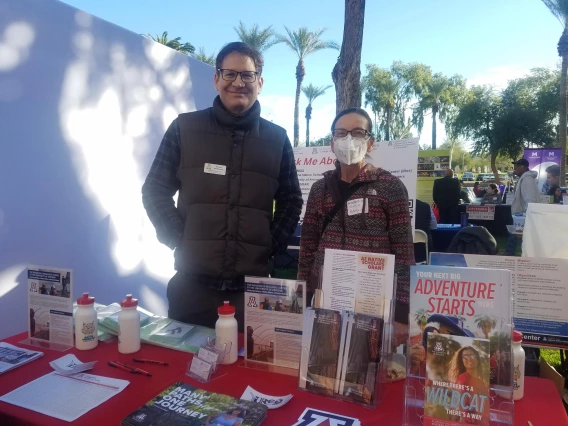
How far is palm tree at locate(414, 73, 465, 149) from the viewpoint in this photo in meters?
30.2

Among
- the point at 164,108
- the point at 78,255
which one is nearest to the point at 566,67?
the point at 164,108

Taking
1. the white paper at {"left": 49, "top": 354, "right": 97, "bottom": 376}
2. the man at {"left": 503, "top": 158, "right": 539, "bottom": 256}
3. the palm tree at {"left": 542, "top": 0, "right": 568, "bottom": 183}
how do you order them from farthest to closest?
1. the palm tree at {"left": 542, "top": 0, "right": 568, "bottom": 183}
2. the man at {"left": 503, "top": 158, "right": 539, "bottom": 256}
3. the white paper at {"left": 49, "top": 354, "right": 97, "bottom": 376}

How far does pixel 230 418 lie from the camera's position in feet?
3.11

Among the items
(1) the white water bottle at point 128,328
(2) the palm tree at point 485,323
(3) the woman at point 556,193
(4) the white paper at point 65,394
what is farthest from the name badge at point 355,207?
(3) the woman at point 556,193

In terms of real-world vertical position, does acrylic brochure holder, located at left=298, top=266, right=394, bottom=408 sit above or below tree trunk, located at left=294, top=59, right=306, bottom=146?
below

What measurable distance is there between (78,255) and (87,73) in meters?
1.31

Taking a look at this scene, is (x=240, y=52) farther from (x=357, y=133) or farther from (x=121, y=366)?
(x=121, y=366)

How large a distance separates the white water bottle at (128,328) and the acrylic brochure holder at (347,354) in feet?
2.04

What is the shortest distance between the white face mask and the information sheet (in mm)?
793

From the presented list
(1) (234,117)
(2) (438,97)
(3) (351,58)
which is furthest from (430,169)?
(2) (438,97)

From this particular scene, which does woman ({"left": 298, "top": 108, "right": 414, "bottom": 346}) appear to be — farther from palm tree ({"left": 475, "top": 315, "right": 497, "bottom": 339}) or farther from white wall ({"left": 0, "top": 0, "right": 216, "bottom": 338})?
white wall ({"left": 0, "top": 0, "right": 216, "bottom": 338})

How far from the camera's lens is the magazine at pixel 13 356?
4.14 feet

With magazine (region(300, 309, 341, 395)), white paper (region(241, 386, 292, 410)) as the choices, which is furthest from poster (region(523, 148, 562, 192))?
white paper (region(241, 386, 292, 410))

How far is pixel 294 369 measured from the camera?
4.07ft
